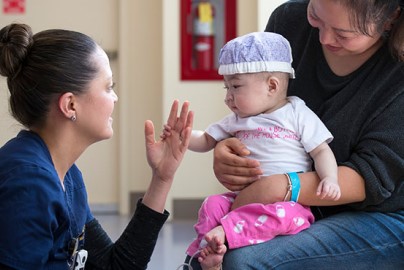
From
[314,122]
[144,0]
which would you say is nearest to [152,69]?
[144,0]

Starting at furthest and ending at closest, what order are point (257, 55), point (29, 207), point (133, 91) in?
point (133, 91) → point (257, 55) → point (29, 207)

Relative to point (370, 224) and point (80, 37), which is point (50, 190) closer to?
point (80, 37)

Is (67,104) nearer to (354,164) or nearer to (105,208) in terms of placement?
(354,164)

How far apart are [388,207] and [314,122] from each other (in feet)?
0.95

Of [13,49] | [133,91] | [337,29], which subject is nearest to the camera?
[13,49]

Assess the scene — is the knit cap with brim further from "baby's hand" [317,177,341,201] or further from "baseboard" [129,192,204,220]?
"baseboard" [129,192,204,220]

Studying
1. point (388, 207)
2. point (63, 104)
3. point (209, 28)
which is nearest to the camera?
point (63, 104)

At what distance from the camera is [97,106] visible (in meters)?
1.80

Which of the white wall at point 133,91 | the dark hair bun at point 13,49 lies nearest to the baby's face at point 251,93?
the dark hair bun at point 13,49

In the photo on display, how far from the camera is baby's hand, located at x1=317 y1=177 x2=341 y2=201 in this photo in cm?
178

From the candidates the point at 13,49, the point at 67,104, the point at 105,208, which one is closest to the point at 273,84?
the point at 67,104

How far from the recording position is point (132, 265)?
75.5 inches

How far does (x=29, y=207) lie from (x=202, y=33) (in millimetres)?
3684

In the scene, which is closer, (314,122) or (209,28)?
(314,122)
